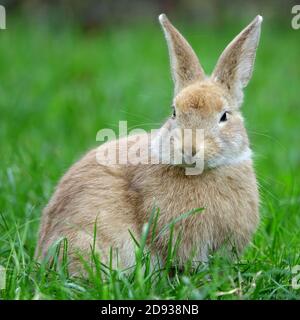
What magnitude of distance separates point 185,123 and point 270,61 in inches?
253

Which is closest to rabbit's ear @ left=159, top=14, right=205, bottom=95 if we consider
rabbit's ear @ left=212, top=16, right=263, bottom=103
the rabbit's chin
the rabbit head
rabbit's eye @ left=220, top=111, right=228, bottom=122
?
the rabbit head

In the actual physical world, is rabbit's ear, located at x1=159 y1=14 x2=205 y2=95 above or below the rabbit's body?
above

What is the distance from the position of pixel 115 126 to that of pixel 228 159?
7.73 ft

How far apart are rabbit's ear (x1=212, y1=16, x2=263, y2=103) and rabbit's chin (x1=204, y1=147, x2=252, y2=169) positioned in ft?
1.06

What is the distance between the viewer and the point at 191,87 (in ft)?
13.8

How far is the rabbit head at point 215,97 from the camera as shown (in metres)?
3.97

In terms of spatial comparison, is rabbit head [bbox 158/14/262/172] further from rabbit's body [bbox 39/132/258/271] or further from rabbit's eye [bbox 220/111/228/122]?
rabbit's body [bbox 39/132/258/271]

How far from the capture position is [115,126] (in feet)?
20.8

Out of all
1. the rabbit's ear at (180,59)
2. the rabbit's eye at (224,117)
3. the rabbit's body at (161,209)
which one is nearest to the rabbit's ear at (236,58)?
the rabbit's ear at (180,59)

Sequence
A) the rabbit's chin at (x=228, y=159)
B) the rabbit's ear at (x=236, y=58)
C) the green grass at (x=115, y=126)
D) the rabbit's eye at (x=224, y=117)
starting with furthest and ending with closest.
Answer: the rabbit's ear at (x=236, y=58), the rabbit's eye at (x=224, y=117), the rabbit's chin at (x=228, y=159), the green grass at (x=115, y=126)

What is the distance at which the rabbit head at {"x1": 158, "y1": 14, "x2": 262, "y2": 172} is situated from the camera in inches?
156

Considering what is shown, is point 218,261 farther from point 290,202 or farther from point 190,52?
point 290,202

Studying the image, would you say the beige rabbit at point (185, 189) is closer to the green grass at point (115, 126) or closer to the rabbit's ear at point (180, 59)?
the rabbit's ear at point (180, 59)
